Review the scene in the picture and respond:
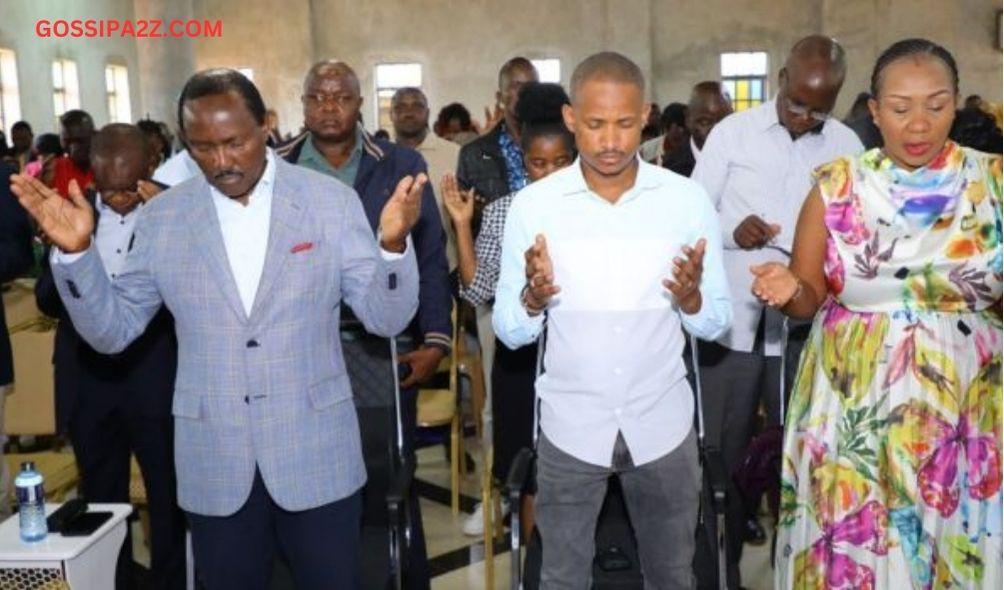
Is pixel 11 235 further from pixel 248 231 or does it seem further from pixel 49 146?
pixel 49 146

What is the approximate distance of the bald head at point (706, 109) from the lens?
5.44 m

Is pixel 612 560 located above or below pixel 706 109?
below

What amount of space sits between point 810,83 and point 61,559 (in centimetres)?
258

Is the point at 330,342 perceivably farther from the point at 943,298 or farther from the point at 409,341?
the point at 943,298

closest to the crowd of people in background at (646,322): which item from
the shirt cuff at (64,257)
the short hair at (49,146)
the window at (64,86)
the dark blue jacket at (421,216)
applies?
the shirt cuff at (64,257)

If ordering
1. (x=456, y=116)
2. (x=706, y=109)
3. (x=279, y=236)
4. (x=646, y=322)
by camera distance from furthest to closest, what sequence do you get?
A: (x=456, y=116), (x=706, y=109), (x=646, y=322), (x=279, y=236)

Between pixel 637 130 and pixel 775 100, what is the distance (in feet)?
4.11

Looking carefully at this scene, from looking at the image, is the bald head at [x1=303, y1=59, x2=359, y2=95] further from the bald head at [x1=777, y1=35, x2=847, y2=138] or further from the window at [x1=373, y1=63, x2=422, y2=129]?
the window at [x1=373, y1=63, x2=422, y2=129]

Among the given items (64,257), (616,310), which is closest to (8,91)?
(64,257)

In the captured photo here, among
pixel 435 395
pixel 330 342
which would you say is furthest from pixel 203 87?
pixel 435 395

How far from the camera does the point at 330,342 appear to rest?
252cm

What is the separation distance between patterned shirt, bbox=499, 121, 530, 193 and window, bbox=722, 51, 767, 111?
Result: 15.1m

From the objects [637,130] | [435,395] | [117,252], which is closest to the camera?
[637,130]

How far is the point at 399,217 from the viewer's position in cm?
247
